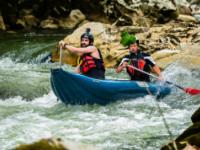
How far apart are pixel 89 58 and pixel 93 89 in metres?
0.59

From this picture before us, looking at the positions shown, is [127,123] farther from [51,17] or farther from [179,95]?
[51,17]

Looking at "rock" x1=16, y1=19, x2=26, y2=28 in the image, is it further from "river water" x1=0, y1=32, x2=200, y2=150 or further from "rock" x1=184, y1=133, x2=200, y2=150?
"rock" x1=184, y1=133, x2=200, y2=150

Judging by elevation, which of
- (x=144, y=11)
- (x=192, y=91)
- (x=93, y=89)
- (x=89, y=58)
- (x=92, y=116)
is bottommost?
(x=92, y=116)

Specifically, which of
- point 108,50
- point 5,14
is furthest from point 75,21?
point 108,50

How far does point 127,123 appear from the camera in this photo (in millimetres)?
7684

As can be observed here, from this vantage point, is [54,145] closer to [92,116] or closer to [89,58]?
[92,116]

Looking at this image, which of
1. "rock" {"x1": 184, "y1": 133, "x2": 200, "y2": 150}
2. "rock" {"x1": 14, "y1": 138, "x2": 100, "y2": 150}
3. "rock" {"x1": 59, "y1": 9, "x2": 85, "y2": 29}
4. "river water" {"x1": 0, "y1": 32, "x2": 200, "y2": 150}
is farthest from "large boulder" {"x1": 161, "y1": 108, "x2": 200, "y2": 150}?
"rock" {"x1": 59, "y1": 9, "x2": 85, "y2": 29}

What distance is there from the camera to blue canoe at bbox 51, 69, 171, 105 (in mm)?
8914

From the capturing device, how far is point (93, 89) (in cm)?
894

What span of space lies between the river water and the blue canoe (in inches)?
4.9

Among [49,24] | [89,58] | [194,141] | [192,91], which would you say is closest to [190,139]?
[194,141]

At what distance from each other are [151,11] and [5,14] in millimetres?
7223

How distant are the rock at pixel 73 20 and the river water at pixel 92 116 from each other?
11.4 metres

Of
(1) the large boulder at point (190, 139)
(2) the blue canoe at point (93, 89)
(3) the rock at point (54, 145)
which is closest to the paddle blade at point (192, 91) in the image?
(2) the blue canoe at point (93, 89)
